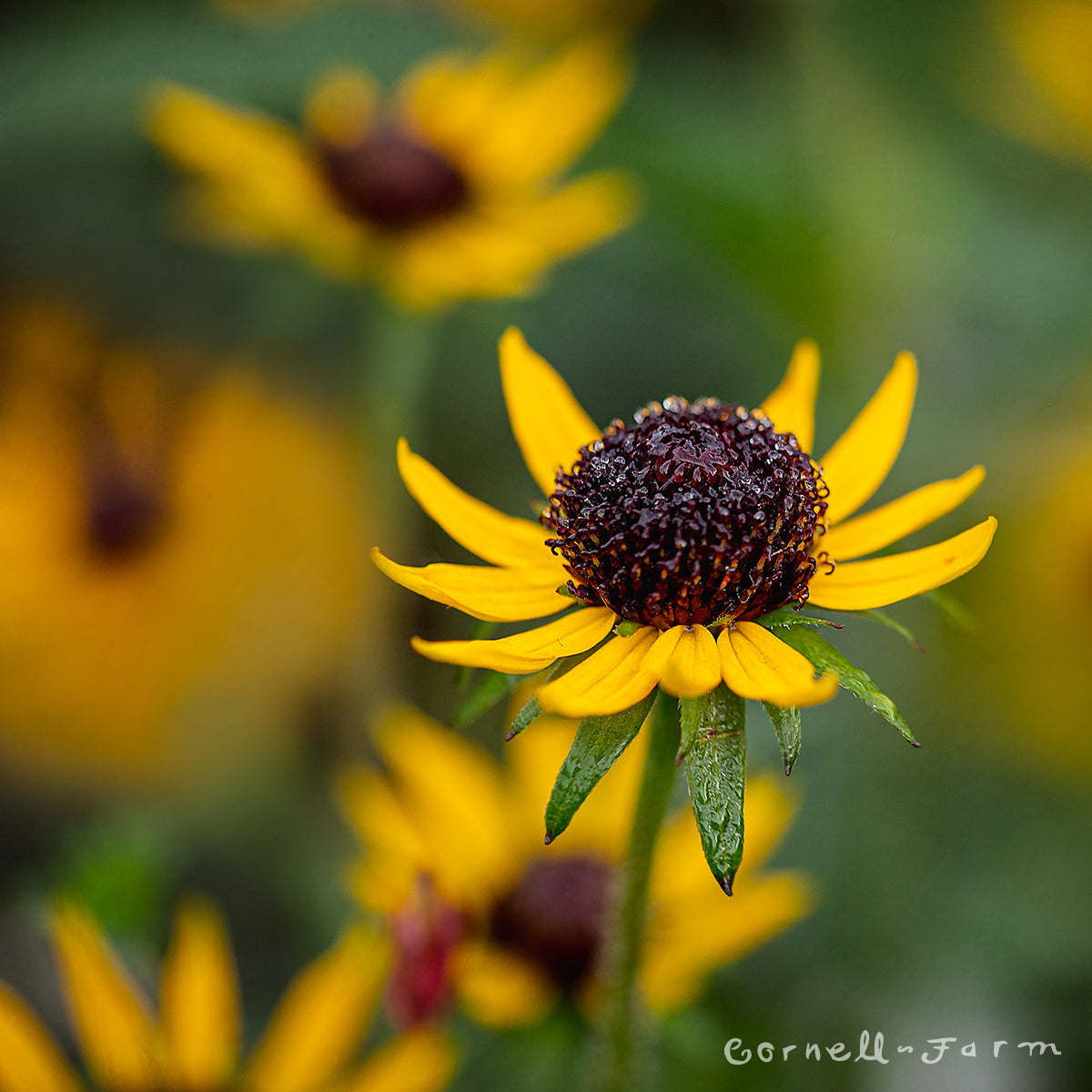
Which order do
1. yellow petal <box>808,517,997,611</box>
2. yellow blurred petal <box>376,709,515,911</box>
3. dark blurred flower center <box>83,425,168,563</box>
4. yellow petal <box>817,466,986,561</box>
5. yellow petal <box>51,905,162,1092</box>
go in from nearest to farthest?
yellow petal <box>808,517,997,611</box>
yellow petal <box>817,466,986,561</box>
yellow petal <box>51,905,162,1092</box>
yellow blurred petal <box>376,709,515,911</box>
dark blurred flower center <box>83,425,168,563</box>

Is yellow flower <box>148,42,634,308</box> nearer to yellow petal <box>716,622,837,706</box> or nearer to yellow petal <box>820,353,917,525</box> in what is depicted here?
yellow petal <box>820,353,917,525</box>

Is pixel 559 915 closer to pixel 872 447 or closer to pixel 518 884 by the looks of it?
pixel 518 884

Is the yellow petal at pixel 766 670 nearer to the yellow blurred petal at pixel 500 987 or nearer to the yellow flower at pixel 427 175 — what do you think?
the yellow blurred petal at pixel 500 987

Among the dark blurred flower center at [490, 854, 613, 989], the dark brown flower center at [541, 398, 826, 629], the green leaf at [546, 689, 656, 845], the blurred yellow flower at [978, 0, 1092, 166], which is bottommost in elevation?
the green leaf at [546, 689, 656, 845]

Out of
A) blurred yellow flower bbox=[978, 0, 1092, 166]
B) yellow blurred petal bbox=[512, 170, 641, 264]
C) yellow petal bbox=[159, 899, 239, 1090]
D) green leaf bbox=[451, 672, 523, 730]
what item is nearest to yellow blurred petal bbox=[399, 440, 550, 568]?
green leaf bbox=[451, 672, 523, 730]

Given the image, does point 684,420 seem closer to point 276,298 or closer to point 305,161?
point 276,298

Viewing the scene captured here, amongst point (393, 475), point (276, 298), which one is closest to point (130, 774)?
point (393, 475)

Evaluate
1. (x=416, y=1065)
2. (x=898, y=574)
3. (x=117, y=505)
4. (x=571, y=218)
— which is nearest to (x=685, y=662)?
(x=898, y=574)
